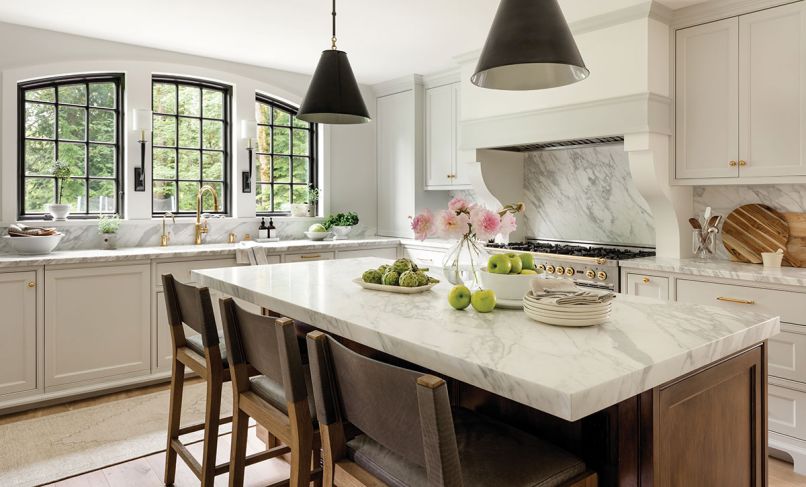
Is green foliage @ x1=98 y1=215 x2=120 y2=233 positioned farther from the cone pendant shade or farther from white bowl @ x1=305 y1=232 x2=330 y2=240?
the cone pendant shade

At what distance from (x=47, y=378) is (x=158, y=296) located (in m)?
0.81

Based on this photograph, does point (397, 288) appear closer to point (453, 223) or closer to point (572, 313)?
point (453, 223)

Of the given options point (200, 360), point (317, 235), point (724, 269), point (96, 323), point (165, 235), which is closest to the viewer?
point (200, 360)

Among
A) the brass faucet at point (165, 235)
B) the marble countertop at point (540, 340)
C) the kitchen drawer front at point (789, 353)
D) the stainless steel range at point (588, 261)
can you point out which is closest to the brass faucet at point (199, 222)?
the brass faucet at point (165, 235)

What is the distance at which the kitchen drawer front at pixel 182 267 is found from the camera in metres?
3.90

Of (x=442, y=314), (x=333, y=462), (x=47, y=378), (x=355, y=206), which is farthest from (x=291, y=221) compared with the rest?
(x=333, y=462)

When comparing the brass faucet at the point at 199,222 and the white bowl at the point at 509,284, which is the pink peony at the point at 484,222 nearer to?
the white bowl at the point at 509,284

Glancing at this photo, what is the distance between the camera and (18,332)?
3.44 m

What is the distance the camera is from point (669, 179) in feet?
11.6

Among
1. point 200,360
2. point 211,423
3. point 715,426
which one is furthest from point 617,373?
point 200,360

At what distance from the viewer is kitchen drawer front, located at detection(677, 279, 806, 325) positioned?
2740 millimetres

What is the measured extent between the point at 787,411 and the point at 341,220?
11.8 feet

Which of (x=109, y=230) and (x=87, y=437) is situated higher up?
(x=109, y=230)

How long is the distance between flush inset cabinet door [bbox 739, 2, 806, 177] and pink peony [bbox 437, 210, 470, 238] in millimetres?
2189
